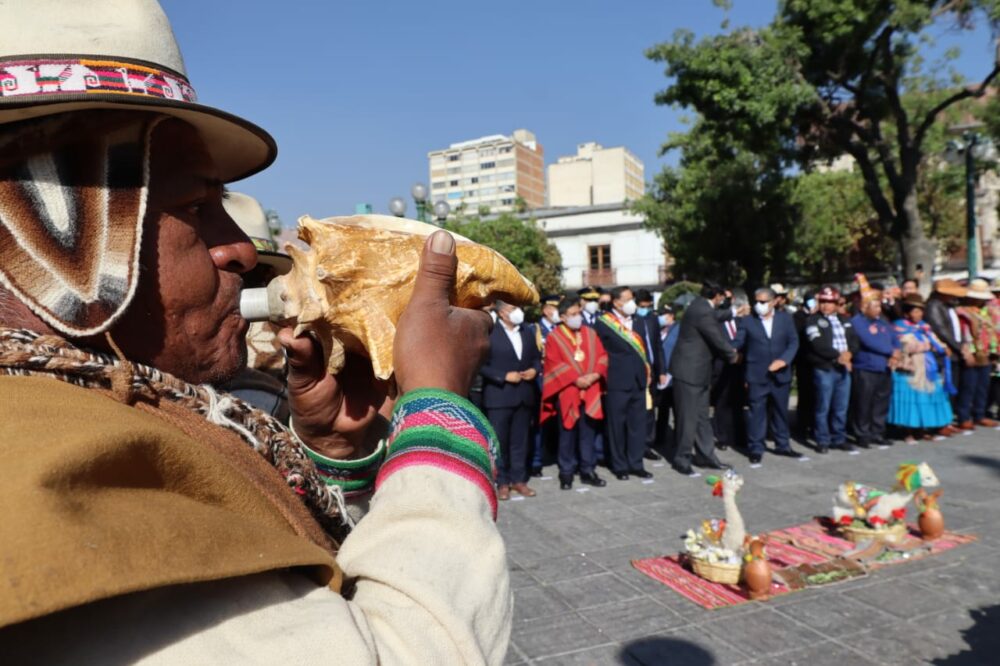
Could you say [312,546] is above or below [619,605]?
above

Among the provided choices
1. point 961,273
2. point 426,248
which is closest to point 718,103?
point 426,248

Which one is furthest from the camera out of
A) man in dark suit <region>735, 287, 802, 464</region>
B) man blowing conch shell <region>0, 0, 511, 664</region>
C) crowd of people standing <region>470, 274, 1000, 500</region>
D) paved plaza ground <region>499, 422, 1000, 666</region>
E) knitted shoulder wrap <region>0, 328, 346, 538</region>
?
man in dark suit <region>735, 287, 802, 464</region>

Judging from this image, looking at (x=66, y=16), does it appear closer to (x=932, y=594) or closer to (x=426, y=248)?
(x=426, y=248)

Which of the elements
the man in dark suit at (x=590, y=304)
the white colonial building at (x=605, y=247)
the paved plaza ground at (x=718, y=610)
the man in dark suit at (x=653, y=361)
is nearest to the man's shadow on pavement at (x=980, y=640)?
the paved plaza ground at (x=718, y=610)

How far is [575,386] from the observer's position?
8250mm

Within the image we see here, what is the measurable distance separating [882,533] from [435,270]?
17.5 feet

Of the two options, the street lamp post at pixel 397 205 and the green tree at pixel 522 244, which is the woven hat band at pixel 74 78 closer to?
the street lamp post at pixel 397 205

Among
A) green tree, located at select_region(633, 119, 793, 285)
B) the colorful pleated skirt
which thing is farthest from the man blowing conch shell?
green tree, located at select_region(633, 119, 793, 285)

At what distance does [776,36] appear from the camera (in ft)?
53.6

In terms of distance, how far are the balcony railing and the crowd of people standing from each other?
114ft

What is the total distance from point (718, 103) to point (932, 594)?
46.8 feet

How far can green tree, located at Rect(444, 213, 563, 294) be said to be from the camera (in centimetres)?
3334

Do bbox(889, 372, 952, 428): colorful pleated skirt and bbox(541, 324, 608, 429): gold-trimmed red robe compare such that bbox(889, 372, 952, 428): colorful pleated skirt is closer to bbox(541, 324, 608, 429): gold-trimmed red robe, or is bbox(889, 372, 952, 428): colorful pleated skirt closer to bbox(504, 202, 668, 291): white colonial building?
bbox(541, 324, 608, 429): gold-trimmed red robe

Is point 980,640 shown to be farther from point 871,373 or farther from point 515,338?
point 871,373
